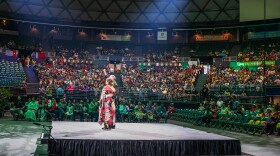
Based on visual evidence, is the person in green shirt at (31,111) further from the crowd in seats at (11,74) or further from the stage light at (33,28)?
the stage light at (33,28)

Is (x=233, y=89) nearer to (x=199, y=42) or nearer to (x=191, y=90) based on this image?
(x=191, y=90)

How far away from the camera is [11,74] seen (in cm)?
2859

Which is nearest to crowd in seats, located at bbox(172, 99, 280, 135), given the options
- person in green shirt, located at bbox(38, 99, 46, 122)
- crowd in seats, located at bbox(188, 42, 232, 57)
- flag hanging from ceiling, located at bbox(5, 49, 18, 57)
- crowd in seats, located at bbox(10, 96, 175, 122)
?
crowd in seats, located at bbox(10, 96, 175, 122)

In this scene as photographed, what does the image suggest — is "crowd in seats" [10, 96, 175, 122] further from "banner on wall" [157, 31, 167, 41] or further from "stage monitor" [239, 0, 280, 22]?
"banner on wall" [157, 31, 167, 41]

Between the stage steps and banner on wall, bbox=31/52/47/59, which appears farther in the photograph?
banner on wall, bbox=31/52/47/59

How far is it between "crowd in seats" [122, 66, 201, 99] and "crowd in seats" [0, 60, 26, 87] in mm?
8403

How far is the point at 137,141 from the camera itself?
358 inches

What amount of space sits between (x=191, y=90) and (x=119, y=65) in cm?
1574

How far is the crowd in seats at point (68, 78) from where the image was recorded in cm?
2635

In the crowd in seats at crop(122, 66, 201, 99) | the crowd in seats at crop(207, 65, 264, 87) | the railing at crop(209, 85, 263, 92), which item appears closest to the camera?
the railing at crop(209, 85, 263, 92)

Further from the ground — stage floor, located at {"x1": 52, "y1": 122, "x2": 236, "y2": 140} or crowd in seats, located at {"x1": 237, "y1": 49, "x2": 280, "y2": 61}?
crowd in seats, located at {"x1": 237, "y1": 49, "x2": 280, "y2": 61}

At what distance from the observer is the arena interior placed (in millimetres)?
20031

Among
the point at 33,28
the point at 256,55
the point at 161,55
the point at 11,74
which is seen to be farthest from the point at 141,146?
the point at 33,28

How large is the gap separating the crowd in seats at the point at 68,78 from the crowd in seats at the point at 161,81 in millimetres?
2818
